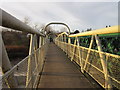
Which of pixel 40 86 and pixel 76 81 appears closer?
pixel 40 86

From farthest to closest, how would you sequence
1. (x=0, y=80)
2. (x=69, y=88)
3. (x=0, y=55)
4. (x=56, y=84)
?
(x=56, y=84)
(x=69, y=88)
(x=0, y=55)
(x=0, y=80)

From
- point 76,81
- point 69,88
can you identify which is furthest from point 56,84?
point 76,81

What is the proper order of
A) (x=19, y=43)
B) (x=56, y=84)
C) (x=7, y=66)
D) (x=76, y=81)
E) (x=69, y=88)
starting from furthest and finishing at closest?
(x=19, y=43)
(x=76, y=81)
(x=56, y=84)
(x=69, y=88)
(x=7, y=66)

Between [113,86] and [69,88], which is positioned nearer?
[113,86]

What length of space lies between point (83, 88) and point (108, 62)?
1055 mm

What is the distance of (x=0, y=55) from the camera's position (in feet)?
2.94

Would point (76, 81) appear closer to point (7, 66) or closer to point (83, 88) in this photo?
point (83, 88)

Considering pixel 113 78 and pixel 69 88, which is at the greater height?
pixel 113 78

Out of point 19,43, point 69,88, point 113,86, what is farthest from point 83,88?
point 19,43

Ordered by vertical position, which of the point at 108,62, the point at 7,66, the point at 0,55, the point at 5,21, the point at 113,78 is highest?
the point at 5,21

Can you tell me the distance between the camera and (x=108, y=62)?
234cm

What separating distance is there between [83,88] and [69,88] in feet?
1.15

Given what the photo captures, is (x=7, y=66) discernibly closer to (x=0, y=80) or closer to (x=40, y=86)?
(x=0, y=80)

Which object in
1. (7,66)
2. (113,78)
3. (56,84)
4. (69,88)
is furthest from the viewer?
(56,84)
